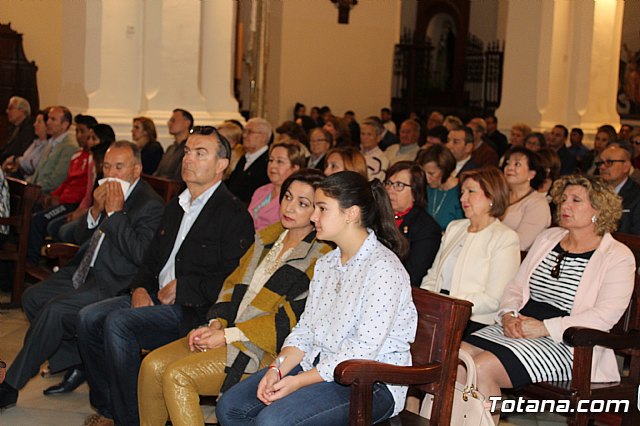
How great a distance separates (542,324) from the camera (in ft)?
13.0

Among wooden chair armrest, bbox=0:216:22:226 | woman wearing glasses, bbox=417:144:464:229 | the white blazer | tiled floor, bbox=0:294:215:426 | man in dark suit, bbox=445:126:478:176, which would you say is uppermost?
man in dark suit, bbox=445:126:478:176

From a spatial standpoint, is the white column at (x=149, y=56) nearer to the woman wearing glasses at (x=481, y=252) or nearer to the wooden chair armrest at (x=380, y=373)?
the woman wearing glasses at (x=481, y=252)

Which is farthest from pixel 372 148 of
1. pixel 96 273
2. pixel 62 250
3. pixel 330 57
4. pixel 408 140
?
pixel 330 57

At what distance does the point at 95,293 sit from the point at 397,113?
46.2 ft

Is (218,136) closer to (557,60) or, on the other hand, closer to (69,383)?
(69,383)

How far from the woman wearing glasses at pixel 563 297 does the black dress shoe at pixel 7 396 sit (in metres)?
2.21

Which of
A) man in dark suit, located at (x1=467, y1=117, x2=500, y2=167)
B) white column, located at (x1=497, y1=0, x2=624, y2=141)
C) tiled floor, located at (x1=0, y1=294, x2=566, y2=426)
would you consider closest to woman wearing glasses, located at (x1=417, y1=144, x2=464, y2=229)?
tiled floor, located at (x1=0, y1=294, x2=566, y2=426)

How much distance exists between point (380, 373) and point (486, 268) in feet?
4.64

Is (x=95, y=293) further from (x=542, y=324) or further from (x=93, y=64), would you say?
(x=93, y=64)

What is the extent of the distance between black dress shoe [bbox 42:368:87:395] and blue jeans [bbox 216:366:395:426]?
5.95 feet

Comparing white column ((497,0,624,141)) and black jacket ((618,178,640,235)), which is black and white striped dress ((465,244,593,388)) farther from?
white column ((497,0,624,141))

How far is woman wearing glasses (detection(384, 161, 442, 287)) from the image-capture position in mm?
4652

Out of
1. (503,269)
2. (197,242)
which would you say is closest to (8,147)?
(197,242)

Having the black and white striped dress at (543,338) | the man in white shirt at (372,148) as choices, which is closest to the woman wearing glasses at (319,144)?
the man in white shirt at (372,148)
